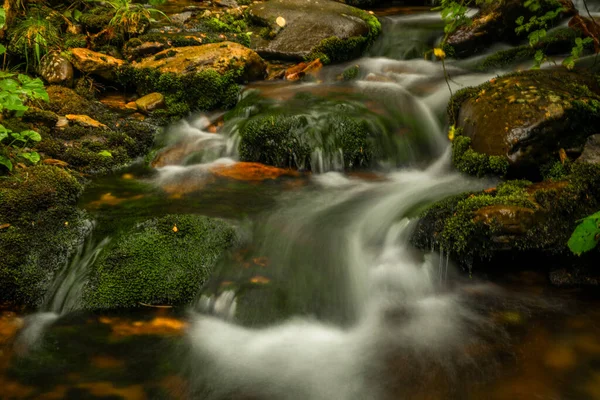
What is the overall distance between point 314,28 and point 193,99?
3.25 meters

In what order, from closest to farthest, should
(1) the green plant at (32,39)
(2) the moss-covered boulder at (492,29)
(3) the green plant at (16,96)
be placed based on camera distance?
(3) the green plant at (16,96) → (1) the green plant at (32,39) → (2) the moss-covered boulder at (492,29)

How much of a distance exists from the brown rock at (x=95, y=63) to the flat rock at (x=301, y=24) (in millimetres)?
2785

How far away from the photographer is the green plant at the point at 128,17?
720 cm

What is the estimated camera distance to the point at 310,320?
3270 mm

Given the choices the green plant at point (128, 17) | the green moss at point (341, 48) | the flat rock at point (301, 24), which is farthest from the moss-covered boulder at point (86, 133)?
the green moss at point (341, 48)

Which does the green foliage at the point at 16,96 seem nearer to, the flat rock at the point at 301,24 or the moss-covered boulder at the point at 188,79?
the moss-covered boulder at the point at 188,79

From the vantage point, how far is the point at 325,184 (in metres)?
5.19

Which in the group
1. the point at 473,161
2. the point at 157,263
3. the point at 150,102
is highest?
the point at 150,102

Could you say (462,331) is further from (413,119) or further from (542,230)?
(413,119)

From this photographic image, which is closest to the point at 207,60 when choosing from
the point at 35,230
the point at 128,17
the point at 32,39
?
the point at 128,17

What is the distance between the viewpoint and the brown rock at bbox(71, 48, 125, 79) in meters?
6.57

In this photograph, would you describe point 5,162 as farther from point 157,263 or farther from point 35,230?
point 157,263

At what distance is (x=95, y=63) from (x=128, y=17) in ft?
4.01

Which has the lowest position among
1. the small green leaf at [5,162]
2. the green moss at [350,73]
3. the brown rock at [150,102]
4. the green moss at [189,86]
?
A: the small green leaf at [5,162]
